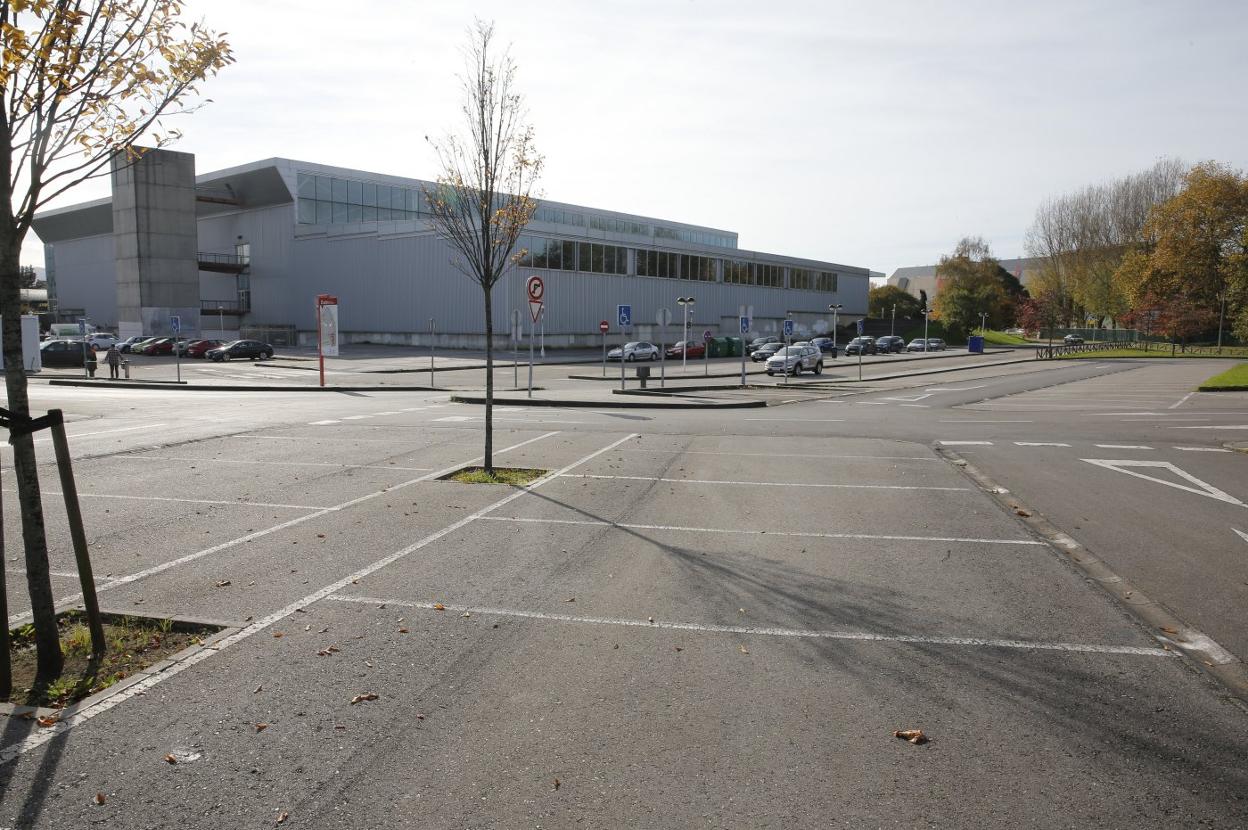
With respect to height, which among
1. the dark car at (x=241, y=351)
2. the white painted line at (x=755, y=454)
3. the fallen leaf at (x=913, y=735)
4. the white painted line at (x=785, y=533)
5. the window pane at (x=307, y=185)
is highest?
the window pane at (x=307, y=185)

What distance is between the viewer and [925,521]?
9.47 m

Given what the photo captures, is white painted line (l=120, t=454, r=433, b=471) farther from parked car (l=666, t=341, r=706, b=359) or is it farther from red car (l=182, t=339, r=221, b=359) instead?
red car (l=182, t=339, r=221, b=359)

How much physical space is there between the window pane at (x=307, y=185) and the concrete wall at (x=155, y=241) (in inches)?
322

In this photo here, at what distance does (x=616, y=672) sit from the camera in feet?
16.5

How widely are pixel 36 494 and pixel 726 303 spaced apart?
79220 millimetres

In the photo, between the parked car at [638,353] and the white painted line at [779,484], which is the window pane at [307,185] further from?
the white painted line at [779,484]

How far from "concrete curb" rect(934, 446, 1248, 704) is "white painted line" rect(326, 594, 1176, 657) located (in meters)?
0.23

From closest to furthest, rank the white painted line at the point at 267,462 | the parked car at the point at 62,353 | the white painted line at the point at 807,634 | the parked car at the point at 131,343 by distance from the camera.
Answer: the white painted line at the point at 807,634, the white painted line at the point at 267,462, the parked car at the point at 62,353, the parked car at the point at 131,343

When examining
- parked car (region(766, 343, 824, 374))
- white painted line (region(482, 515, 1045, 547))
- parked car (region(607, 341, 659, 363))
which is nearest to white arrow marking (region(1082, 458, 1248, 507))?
white painted line (region(482, 515, 1045, 547))

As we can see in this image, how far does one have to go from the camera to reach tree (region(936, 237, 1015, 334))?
108062 millimetres

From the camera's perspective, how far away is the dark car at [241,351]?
5338cm

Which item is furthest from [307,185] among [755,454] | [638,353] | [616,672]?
[616,672]

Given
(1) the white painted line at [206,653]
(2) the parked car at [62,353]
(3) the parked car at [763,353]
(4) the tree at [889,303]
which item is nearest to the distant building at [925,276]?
(4) the tree at [889,303]

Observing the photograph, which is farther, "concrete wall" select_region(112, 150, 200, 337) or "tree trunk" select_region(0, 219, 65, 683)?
"concrete wall" select_region(112, 150, 200, 337)
